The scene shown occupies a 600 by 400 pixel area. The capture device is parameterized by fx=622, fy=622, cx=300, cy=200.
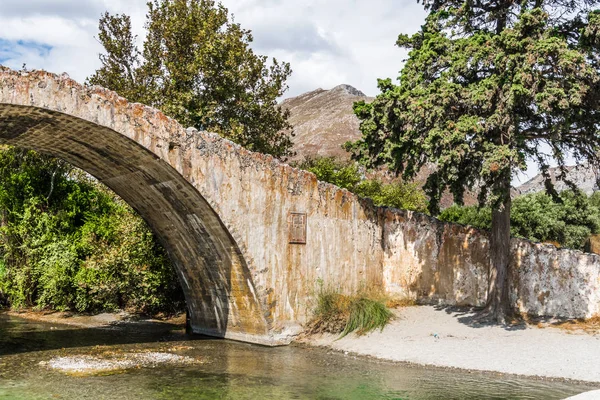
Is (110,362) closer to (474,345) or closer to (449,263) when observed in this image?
(474,345)

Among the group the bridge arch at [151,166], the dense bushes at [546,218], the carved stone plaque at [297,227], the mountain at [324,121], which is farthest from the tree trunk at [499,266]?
the mountain at [324,121]

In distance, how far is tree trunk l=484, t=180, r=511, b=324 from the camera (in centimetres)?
1493

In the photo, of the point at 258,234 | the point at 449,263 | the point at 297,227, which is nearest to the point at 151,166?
the point at 258,234

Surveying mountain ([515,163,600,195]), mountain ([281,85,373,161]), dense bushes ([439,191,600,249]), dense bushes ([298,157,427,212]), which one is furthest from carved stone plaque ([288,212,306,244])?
mountain ([281,85,373,161])

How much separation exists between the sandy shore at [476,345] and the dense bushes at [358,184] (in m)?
5.27

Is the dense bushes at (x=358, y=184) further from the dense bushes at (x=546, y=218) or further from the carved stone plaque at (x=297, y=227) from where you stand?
the carved stone plaque at (x=297, y=227)

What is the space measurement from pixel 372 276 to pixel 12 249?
13.1 metres

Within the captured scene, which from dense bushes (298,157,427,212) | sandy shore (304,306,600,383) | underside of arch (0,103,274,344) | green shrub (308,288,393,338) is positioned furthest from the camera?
dense bushes (298,157,427,212)

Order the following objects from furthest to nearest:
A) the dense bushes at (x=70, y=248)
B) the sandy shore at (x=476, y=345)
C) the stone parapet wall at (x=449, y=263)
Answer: the dense bushes at (x=70, y=248) < the stone parapet wall at (x=449, y=263) < the sandy shore at (x=476, y=345)

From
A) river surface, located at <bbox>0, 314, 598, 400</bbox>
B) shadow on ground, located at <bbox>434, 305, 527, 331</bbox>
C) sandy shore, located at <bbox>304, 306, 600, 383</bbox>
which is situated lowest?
river surface, located at <bbox>0, 314, 598, 400</bbox>

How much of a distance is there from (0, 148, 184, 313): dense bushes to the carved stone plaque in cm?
549

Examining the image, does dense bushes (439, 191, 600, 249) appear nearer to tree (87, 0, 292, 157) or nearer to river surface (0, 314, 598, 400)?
tree (87, 0, 292, 157)

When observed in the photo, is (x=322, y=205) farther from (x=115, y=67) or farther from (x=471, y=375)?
(x=115, y=67)

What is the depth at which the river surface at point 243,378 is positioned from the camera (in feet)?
32.8
